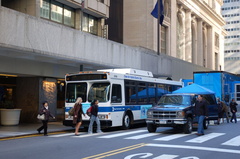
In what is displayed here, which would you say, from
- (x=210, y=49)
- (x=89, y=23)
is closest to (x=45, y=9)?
(x=89, y=23)

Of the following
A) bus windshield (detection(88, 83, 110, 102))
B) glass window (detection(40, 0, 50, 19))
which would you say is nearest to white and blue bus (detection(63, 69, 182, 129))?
bus windshield (detection(88, 83, 110, 102))

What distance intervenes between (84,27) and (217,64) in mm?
50049

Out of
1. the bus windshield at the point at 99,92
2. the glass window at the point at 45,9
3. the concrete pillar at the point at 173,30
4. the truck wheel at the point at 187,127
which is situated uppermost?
the concrete pillar at the point at 173,30

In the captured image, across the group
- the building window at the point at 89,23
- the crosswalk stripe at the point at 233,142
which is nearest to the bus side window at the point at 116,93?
the crosswalk stripe at the point at 233,142

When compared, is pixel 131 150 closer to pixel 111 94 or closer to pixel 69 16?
pixel 111 94

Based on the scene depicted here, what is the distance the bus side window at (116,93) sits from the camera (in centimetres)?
1759

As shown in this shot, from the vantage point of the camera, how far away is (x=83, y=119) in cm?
1800

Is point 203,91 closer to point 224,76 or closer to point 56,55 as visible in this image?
point 224,76

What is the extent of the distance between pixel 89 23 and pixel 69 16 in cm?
273

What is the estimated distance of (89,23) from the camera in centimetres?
3041

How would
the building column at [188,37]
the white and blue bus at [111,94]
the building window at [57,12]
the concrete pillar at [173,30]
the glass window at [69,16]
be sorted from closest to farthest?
the white and blue bus at [111,94] → the building window at [57,12] → the glass window at [69,16] → the concrete pillar at [173,30] → the building column at [188,37]

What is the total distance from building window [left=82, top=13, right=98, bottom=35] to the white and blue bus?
11041 millimetres

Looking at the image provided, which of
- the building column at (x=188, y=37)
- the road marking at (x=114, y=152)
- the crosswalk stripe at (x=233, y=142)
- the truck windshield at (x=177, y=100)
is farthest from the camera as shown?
the building column at (x=188, y=37)

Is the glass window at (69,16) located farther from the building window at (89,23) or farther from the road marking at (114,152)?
the road marking at (114,152)
